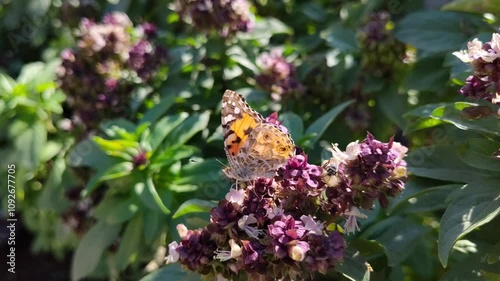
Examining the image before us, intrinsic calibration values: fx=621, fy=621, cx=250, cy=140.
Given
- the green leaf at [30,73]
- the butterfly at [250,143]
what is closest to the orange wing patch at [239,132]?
the butterfly at [250,143]

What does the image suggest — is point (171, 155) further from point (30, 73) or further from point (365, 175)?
point (30, 73)

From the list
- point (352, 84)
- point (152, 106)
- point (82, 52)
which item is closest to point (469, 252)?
point (352, 84)

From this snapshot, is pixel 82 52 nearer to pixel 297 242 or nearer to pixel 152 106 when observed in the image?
pixel 152 106

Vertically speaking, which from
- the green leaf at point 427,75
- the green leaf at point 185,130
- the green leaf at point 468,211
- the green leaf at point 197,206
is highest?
the green leaf at point 468,211

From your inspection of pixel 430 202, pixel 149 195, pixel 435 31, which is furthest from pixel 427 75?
pixel 149 195

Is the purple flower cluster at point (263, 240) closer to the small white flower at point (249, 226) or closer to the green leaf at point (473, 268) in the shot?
the small white flower at point (249, 226)

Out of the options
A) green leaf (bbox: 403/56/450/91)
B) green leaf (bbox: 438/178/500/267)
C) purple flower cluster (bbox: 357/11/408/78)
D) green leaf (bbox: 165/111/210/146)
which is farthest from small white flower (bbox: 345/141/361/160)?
purple flower cluster (bbox: 357/11/408/78)
